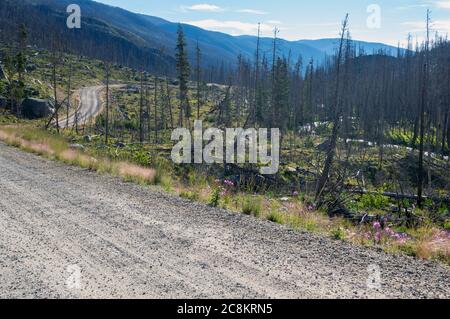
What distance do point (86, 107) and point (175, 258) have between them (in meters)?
77.0

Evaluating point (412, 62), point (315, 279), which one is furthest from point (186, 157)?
point (412, 62)

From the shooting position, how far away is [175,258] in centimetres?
609

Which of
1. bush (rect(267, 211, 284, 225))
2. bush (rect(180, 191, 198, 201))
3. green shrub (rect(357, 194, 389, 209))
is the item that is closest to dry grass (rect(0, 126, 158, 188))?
bush (rect(180, 191, 198, 201))

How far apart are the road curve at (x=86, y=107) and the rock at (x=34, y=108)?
259 cm

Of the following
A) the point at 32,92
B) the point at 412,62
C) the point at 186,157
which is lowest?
the point at 186,157

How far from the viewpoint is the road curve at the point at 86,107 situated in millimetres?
62469

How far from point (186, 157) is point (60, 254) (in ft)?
88.1

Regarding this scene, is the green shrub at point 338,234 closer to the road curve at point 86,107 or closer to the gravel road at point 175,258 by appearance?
the gravel road at point 175,258

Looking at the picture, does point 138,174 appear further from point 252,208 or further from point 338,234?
point 338,234

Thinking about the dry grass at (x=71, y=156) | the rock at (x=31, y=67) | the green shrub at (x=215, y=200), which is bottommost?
the green shrub at (x=215, y=200)

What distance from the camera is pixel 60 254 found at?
20.5 ft

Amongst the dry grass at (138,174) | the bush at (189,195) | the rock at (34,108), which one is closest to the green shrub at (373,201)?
Result: the dry grass at (138,174)
